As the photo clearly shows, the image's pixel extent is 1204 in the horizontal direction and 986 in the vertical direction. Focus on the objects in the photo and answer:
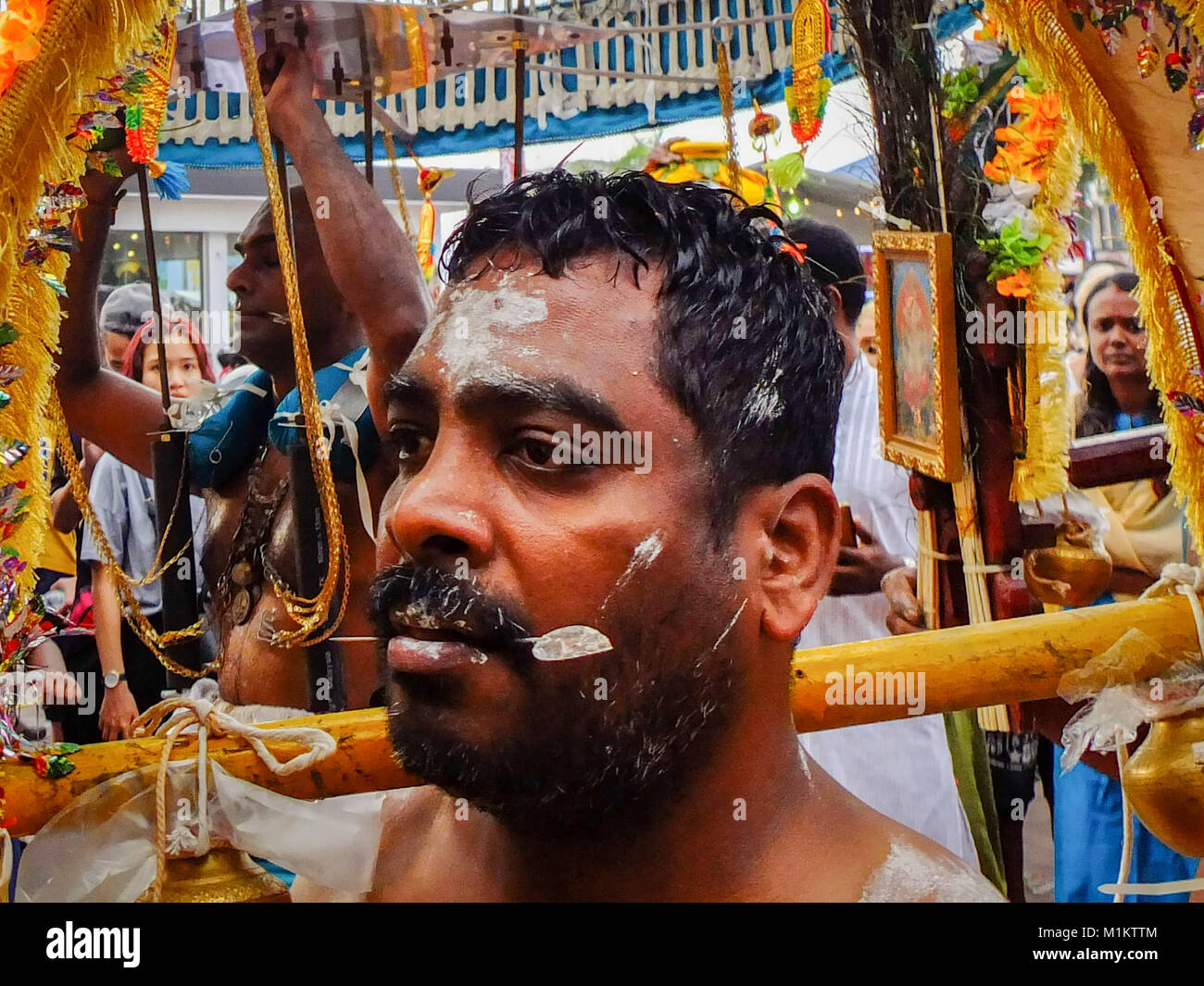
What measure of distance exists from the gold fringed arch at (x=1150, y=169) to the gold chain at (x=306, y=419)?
1323 mm

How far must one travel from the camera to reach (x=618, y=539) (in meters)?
2.19

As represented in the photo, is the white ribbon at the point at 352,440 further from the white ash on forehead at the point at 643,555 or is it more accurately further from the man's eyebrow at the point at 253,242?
the white ash on forehead at the point at 643,555

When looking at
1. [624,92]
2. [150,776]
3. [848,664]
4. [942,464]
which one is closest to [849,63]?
[624,92]

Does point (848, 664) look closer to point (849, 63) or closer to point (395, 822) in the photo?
point (395, 822)

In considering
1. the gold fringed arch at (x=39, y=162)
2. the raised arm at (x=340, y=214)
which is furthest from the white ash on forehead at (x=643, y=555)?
the gold fringed arch at (x=39, y=162)

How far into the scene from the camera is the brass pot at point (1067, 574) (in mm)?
2465

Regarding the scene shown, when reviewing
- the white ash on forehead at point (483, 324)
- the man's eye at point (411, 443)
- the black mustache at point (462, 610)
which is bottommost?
the black mustache at point (462, 610)

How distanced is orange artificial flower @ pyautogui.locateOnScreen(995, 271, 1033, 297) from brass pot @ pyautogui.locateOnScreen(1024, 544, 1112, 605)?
0.47m

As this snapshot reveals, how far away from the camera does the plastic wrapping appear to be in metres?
2.39

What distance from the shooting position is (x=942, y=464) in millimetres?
2449

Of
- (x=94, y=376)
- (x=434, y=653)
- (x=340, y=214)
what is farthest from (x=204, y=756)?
(x=340, y=214)

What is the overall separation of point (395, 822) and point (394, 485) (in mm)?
621

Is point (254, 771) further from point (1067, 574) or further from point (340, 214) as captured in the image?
point (1067, 574)

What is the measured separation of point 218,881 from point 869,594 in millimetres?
1267
